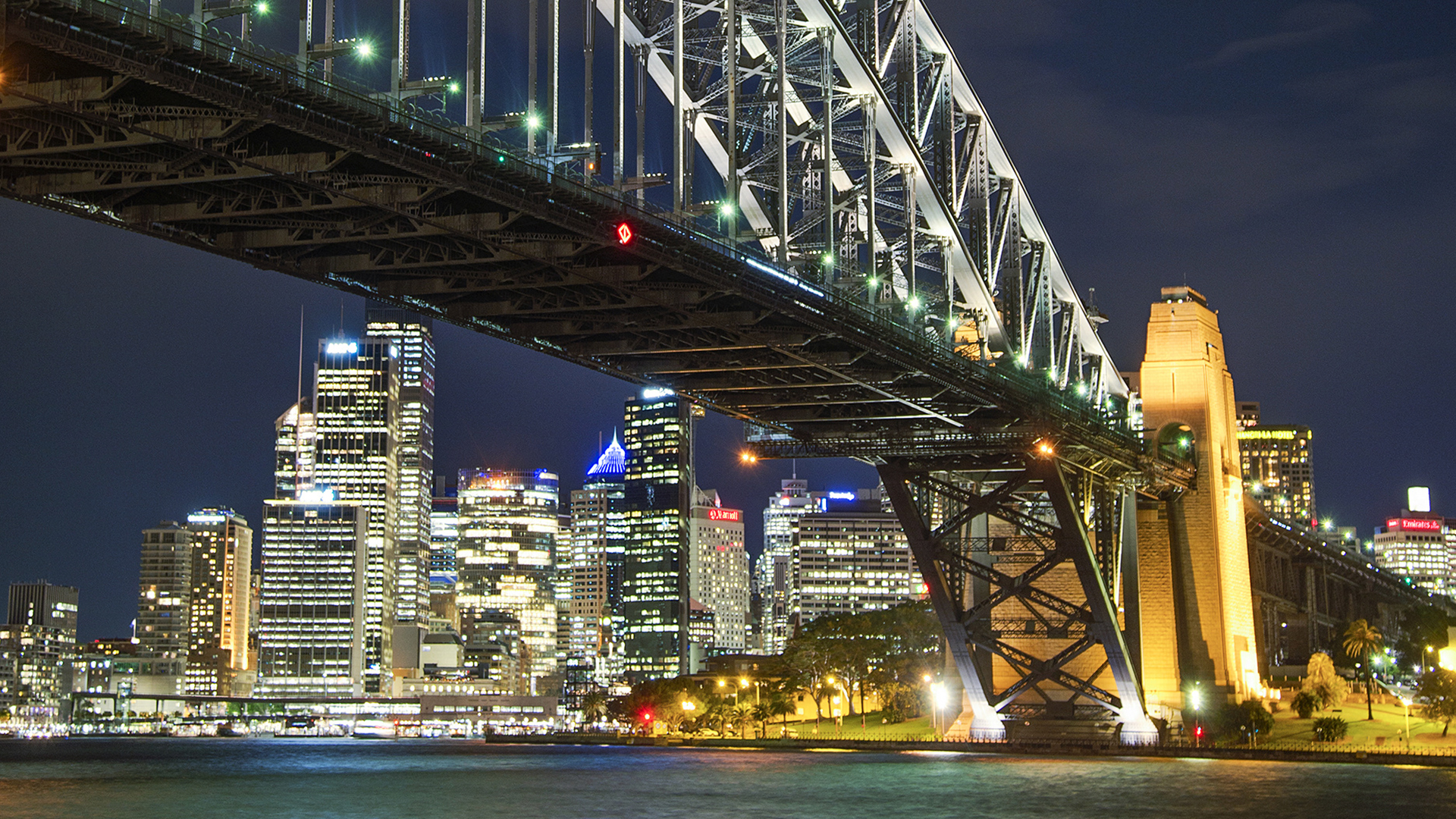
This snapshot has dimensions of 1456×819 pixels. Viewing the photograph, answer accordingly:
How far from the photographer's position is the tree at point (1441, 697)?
77.9 meters

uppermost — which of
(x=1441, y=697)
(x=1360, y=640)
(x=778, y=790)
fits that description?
(x=1360, y=640)

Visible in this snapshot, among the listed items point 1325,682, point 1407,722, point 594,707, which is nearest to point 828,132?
point 1407,722

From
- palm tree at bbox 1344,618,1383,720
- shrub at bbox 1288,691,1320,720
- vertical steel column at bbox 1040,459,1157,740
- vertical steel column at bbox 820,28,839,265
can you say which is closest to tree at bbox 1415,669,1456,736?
shrub at bbox 1288,691,1320,720

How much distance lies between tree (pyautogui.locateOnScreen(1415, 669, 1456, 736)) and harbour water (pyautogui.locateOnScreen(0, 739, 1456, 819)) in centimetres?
928

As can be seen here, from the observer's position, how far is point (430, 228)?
3819 centimetres

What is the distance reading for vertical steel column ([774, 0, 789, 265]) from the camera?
1813 inches

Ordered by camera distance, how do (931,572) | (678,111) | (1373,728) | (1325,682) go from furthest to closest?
(1325,682) → (1373,728) → (931,572) → (678,111)

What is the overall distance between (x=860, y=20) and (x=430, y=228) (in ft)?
71.2

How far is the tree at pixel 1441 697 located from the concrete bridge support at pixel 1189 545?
7.90 metres

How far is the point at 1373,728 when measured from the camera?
8400 centimetres

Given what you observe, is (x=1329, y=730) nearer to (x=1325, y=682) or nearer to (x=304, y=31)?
(x=1325, y=682)

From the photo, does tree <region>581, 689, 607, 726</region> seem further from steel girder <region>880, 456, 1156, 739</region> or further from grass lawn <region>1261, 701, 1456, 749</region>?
steel girder <region>880, 456, 1156, 739</region>

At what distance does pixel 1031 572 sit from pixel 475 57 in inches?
1459

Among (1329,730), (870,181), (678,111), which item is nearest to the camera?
(678,111)
